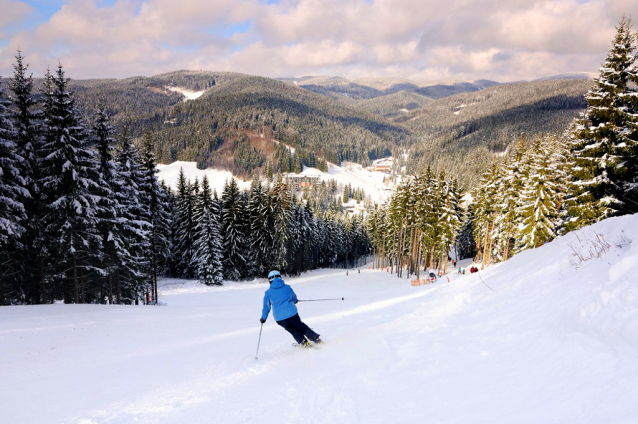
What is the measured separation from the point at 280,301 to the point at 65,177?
1688cm

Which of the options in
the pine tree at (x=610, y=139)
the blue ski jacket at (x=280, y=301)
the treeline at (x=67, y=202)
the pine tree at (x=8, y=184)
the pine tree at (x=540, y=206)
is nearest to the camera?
the blue ski jacket at (x=280, y=301)

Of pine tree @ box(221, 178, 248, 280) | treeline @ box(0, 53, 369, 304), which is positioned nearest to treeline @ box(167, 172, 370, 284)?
pine tree @ box(221, 178, 248, 280)

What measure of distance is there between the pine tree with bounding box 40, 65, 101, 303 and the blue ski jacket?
49.7ft

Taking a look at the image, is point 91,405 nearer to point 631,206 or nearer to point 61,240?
point 61,240

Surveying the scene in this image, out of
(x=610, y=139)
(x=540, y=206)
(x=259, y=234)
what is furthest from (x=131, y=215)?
(x=540, y=206)

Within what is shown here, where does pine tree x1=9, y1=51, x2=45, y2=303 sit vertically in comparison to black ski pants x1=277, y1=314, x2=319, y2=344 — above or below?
above

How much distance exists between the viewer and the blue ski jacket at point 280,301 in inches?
308

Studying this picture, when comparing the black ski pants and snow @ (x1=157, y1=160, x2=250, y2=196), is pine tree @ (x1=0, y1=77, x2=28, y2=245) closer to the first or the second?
the black ski pants

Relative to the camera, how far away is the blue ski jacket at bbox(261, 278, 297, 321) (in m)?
7.83

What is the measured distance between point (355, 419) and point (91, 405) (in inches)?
169

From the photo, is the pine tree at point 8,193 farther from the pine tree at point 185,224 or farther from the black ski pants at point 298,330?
the pine tree at point 185,224

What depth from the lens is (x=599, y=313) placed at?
4.98 m

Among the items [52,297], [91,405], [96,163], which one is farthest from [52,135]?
[91,405]

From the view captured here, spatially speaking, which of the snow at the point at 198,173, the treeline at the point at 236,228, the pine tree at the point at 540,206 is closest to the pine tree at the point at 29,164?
the treeline at the point at 236,228
